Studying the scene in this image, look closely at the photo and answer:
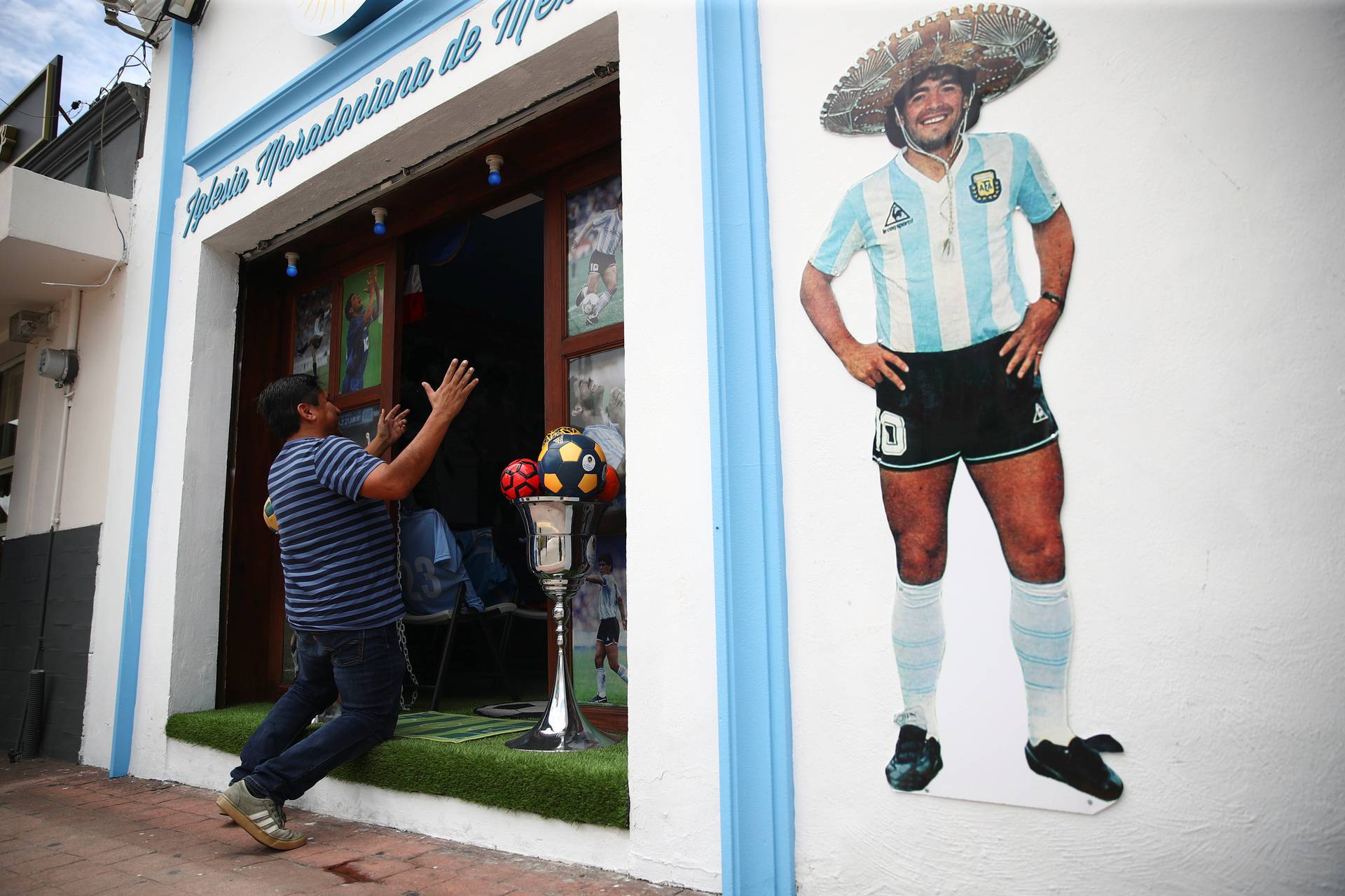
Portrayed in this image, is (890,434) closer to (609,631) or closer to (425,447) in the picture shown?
(425,447)

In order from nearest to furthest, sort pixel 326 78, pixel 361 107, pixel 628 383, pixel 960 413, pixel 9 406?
pixel 960 413, pixel 628 383, pixel 361 107, pixel 326 78, pixel 9 406

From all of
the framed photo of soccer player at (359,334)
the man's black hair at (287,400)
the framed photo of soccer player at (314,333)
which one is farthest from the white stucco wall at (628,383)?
the man's black hair at (287,400)

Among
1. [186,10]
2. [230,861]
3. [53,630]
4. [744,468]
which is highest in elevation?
[186,10]

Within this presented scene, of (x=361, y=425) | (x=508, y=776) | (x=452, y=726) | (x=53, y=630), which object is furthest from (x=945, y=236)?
(x=53, y=630)

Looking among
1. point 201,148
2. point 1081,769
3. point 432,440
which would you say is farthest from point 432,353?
point 1081,769

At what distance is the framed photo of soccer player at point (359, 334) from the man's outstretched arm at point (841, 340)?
300 centimetres

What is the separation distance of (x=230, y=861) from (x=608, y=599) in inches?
64.8

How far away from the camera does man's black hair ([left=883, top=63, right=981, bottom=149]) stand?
7.56ft

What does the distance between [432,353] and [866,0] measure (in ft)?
16.8

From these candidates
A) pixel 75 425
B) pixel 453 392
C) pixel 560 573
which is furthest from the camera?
pixel 75 425

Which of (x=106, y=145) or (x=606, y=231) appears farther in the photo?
(x=106, y=145)

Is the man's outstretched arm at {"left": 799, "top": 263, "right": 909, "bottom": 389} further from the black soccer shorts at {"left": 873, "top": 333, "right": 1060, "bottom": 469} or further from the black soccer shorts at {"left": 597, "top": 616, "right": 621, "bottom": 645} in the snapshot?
the black soccer shorts at {"left": 597, "top": 616, "right": 621, "bottom": 645}

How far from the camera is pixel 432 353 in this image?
6.94 meters

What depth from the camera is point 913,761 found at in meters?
2.18
